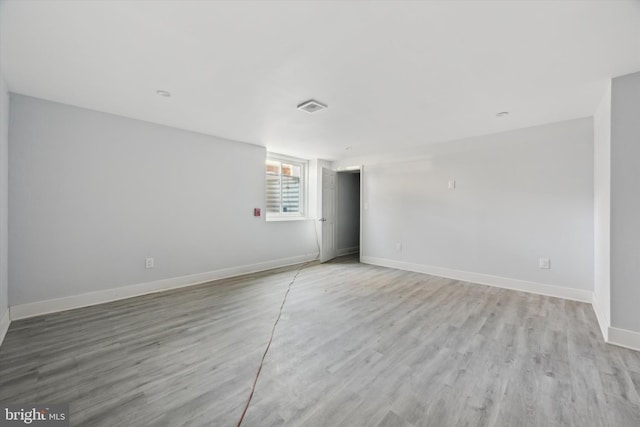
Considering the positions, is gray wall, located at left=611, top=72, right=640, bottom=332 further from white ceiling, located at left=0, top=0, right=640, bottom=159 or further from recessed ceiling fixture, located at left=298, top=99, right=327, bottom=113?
recessed ceiling fixture, located at left=298, top=99, right=327, bottom=113

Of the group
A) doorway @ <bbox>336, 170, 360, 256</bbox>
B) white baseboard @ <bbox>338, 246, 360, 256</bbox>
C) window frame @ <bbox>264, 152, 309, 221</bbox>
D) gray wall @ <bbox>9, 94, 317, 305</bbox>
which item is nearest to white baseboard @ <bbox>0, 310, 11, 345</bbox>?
gray wall @ <bbox>9, 94, 317, 305</bbox>

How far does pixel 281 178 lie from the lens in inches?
222

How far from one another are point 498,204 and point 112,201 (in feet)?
17.9

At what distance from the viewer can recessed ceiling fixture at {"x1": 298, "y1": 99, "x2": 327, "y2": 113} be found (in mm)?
2849

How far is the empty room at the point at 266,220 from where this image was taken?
5.24 ft

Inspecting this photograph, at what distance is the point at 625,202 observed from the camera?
7.41 feet

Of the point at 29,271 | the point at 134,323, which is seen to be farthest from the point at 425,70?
the point at 29,271

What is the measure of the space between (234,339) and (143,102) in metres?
2.77

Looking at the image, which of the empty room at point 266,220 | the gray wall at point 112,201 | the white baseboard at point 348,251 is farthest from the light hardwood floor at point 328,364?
the white baseboard at point 348,251

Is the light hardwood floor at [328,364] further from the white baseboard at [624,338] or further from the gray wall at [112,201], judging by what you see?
the gray wall at [112,201]

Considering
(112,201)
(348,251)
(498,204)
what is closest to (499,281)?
(498,204)

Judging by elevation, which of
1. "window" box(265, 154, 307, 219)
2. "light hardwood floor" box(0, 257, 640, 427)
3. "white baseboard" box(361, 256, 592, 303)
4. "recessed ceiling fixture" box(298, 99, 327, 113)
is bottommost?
"light hardwood floor" box(0, 257, 640, 427)

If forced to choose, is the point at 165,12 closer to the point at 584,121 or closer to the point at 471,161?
the point at 471,161

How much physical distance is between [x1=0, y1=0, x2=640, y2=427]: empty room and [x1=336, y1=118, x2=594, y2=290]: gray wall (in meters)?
0.03
